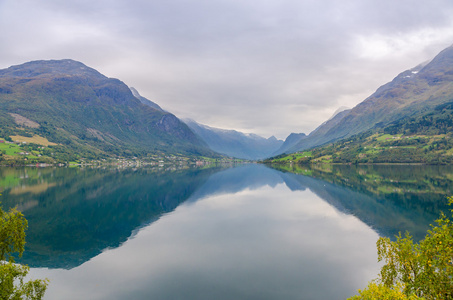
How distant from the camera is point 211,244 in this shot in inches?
1564

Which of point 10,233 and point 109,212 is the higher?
point 10,233

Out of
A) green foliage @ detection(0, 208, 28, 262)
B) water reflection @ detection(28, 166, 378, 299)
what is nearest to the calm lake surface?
water reflection @ detection(28, 166, 378, 299)

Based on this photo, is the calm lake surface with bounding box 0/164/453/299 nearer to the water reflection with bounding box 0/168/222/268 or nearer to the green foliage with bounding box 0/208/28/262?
the water reflection with bounding box 0/168/222/268

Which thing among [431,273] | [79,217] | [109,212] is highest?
[431,273]

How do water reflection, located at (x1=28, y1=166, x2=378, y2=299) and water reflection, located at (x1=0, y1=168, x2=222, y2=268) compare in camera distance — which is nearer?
water reflection, located at (x1=28, y1=166, x2=378, y2=299)

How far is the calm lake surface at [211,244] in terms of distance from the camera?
2659cm

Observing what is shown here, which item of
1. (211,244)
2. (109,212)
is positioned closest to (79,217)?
(109,212)

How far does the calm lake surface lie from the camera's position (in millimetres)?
26594

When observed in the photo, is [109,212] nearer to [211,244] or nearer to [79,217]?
[79,217]

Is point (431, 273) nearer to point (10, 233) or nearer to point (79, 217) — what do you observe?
point (10, 233)

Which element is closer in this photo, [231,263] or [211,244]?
[231,263]

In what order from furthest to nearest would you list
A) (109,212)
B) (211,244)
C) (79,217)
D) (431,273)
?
(109,212), (79,217), (211,244), (431,273)

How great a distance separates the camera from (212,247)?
126 ft

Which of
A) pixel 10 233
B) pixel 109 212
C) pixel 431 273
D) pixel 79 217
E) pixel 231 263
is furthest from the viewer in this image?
pixel 109 212
